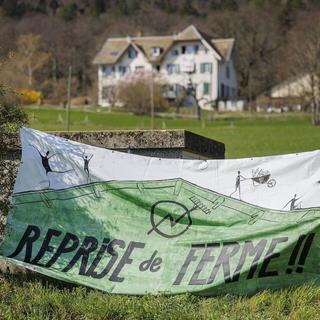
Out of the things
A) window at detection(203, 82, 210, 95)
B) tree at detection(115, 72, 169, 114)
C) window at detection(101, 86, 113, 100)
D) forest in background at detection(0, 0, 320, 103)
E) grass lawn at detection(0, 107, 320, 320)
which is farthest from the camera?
forest in background at detection(0, 0, 320, 103)

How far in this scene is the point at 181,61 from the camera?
84.1 m

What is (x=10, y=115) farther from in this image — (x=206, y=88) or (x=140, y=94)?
(x=206, y=88)

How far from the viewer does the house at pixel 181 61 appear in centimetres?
8350

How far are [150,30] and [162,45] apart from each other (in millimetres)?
21485

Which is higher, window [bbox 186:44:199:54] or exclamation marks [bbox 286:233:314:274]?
window [bbox 186:44:199:54]

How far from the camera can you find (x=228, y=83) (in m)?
87.1

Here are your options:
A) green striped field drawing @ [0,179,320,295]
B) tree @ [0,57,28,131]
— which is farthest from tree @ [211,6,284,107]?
green striped field drawing @ [0,179,320,295]

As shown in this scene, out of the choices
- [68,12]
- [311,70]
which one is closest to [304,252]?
[311,70]

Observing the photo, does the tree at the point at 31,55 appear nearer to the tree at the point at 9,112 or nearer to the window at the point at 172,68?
the window at the point at 172,68

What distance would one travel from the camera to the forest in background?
8575cm

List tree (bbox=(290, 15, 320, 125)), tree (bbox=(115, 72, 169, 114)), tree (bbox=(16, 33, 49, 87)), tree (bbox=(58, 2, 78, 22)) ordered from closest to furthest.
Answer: tree (bbox=(290, 15, 320, 125)), tree (bbox=(115, 72, 169, 114)), tree (bbox=(16, 33, 49, 87)), tree (bbox=(58, 2, 78, 22))

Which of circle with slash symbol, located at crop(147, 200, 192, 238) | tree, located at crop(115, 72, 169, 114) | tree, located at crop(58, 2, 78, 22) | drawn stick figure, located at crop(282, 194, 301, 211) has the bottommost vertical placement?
circle with slash symbol, located at crop(147, 200, 192, 238)

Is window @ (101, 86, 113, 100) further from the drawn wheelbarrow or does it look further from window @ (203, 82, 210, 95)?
the drawn wheelbarrow

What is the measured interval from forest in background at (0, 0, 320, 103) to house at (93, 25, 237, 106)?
3.83 m
